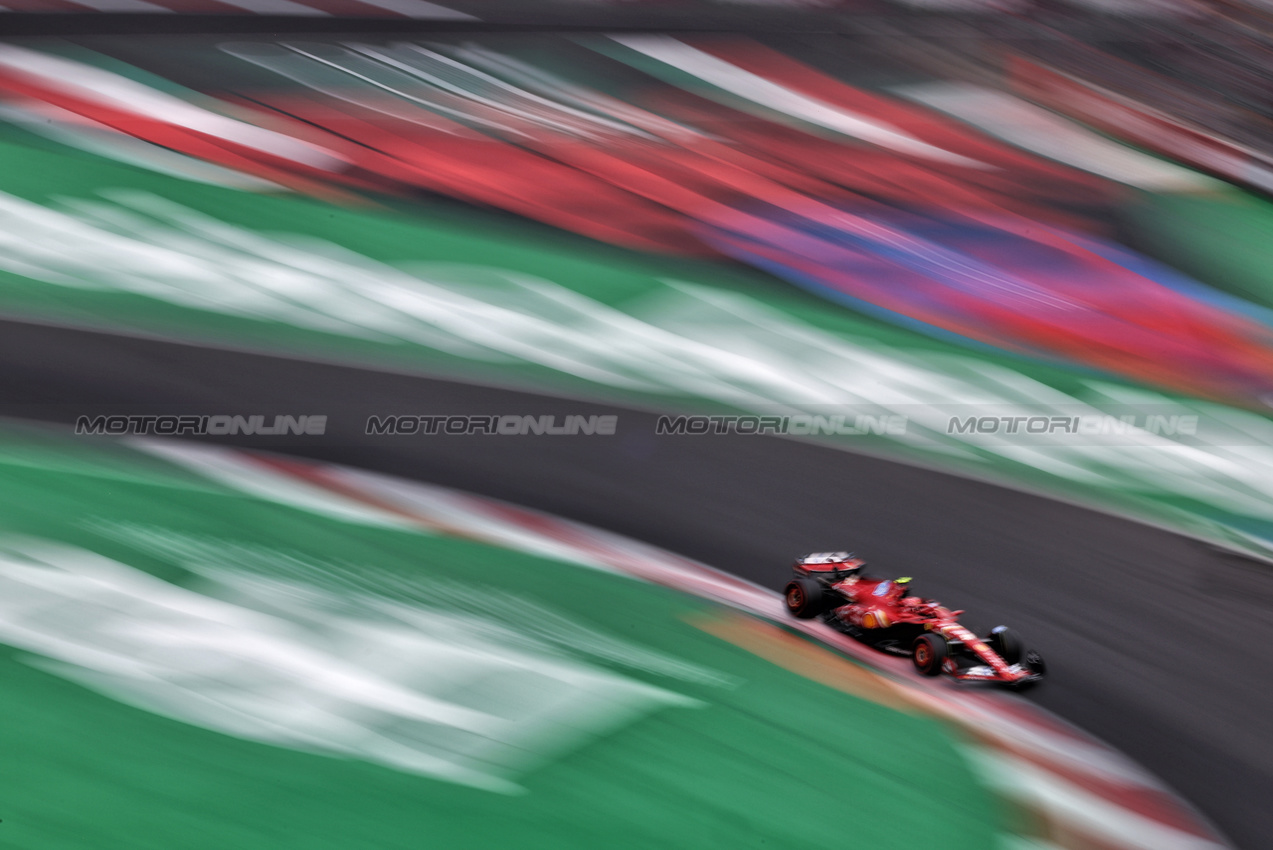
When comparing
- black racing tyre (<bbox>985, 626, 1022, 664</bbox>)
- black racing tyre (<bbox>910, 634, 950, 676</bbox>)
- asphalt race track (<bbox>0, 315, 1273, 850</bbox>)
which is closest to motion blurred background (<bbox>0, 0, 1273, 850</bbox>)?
asphalt race track (<bbox>0, 315, 1273, 850</bbox>)

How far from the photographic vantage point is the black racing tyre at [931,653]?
5.35 meters

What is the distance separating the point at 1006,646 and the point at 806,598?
1.14m

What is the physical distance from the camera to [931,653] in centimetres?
536

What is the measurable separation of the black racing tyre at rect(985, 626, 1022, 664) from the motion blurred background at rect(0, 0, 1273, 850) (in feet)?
0.86

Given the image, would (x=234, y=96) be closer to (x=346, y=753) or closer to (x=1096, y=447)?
(x=346, y=753)

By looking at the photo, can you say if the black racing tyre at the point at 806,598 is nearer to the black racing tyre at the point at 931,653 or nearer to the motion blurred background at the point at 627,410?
the motion blurred background at the point at 627,410

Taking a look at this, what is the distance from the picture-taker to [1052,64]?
9.06 meters

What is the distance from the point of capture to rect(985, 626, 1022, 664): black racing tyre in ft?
18.0

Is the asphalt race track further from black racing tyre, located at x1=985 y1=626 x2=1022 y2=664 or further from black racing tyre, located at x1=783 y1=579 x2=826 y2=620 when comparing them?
black racing tyre, located at x1=985 y1=626 x2=1022 y2=664

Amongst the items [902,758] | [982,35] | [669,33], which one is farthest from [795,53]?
[902,758]

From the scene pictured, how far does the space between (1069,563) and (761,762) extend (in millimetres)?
2867

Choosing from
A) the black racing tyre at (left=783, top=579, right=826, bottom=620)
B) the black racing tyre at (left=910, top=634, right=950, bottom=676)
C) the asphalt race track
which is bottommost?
the black racing tyre at (left=910, top=634, right=950, bottom=676)

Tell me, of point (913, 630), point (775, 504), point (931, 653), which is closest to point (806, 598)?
point (913, 630)

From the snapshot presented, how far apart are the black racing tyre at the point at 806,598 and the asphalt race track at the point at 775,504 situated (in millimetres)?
377
